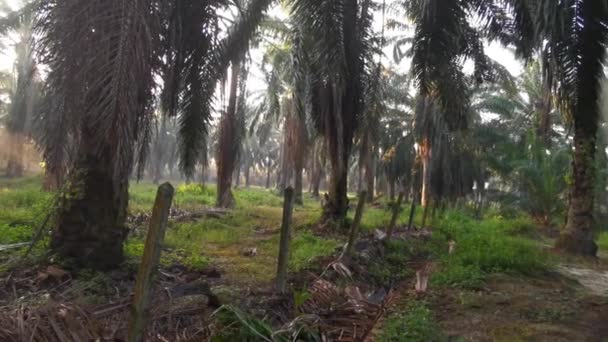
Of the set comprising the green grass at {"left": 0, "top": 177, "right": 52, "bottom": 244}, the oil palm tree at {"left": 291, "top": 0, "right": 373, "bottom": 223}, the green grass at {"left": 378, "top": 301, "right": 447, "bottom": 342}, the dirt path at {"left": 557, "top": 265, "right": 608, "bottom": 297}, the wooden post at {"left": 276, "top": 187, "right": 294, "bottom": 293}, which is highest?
the oil palm tree at {"left": 291, "top": 0, "right": 373, "bottom": 223}

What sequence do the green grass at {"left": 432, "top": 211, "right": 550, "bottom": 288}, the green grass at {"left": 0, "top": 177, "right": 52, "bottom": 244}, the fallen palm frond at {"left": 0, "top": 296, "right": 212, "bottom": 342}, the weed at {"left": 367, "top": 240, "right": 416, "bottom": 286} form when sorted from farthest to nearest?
the green grass at {"left": 0, "top": 177, "right": 52, "bottom": 244} → the weed at {"left": 367, "top": 240, "right": 416, "bottom": 286} → the green grass at {"left": 432, "top": 211, "right": 550, "bottom": 288} → the fallen palm frond at {"left": 0, "top": 296, "right": 212, "bottom": 342}

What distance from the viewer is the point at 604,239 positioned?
13375 mm

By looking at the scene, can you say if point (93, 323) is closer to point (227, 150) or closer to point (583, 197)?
point (583, 197)

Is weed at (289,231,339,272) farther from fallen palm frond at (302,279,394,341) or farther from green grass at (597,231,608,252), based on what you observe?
green grass at (597,231,608,252)

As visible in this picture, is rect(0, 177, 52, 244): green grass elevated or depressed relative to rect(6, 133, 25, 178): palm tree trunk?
depressed

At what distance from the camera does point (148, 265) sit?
264cm

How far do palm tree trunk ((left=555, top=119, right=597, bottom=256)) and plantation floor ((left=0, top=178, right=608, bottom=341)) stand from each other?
502mm

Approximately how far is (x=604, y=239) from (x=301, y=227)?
8.55 metres

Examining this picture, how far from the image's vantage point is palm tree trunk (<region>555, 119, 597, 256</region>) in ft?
30.2

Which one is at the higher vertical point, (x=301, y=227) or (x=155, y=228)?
(x=155, y=228)

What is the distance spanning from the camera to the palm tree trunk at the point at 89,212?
5.50m

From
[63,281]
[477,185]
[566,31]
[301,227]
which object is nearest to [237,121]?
[301,227]

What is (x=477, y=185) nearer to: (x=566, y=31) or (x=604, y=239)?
(x=604, y=239)

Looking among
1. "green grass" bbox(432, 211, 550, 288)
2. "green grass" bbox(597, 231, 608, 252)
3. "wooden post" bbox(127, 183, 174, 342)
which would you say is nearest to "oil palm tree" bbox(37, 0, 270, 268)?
"wooden post" bbox(127, 183, 174, 342)
